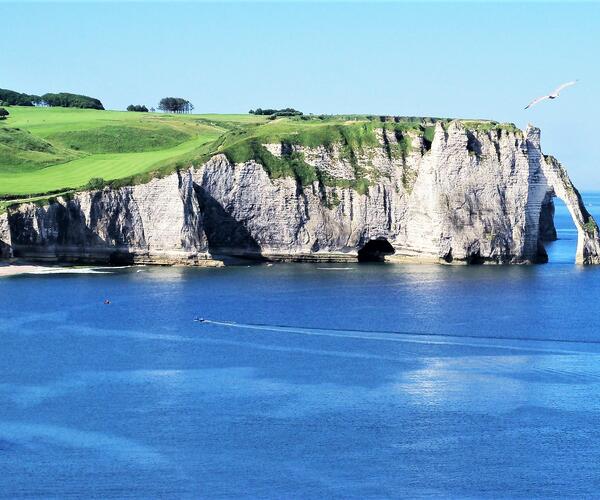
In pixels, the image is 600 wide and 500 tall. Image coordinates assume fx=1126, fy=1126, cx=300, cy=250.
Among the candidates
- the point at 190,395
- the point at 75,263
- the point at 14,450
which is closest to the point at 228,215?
the point at 75,263

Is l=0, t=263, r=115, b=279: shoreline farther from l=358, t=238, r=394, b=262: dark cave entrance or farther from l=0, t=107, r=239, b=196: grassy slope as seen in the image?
l=358, t=238, r=394, b=262: dark cave entrance

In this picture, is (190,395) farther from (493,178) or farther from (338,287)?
(493,178)

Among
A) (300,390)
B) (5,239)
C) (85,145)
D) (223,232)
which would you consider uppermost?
(85,145)

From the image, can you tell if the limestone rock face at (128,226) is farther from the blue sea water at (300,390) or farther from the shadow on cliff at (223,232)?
the blue sea water at (300,390)

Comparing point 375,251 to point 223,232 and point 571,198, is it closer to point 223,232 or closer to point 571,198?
point 223,232

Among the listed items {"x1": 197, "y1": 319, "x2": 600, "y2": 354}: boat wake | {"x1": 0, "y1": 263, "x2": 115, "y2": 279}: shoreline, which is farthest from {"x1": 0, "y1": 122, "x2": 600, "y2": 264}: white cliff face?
{"x1": 197, "y1": 319, "x2": 600, "y2": 354}: boat wake

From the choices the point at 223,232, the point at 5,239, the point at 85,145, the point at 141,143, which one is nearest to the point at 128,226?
the point at 223,232

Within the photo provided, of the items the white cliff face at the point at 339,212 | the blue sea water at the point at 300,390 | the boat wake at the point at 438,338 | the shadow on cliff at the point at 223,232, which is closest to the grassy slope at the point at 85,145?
the shadow on cliff at the point at 223,232

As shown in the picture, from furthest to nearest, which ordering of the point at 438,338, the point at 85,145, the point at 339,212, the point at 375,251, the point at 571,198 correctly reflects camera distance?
the point at 85,145, the point at 375,251, the point at 339,212, the point at 571,198, the point at 438,338
